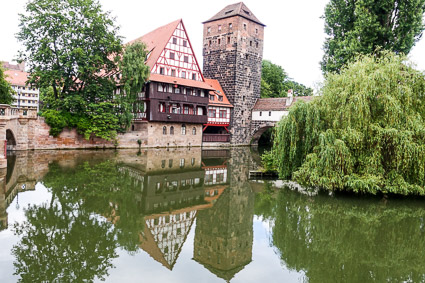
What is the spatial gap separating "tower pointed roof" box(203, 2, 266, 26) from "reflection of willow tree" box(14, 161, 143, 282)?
3073 centimetres

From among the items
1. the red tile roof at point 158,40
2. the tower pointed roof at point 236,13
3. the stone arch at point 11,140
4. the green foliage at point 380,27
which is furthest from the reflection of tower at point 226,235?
the tower pointed roof at point 236,13

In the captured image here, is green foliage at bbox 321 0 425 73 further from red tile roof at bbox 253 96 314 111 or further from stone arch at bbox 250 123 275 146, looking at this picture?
stone arch at bbox 250 123 275 146

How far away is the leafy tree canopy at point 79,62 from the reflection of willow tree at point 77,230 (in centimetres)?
1495

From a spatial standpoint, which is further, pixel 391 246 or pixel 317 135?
pixel 317 135

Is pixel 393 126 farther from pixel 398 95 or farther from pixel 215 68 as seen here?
pixel 215 68

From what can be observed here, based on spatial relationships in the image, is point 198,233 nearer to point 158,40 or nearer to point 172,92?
point 172,92

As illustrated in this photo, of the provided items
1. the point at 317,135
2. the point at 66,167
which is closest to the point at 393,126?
the point at 317,135

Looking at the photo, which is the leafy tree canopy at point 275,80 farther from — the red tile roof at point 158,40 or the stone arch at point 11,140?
the stone arch at point 11,140

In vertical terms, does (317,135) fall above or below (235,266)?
above

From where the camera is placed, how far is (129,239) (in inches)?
320

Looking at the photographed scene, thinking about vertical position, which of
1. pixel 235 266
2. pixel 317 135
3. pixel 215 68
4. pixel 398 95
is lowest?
pixel 235 266

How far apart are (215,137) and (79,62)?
17.1m

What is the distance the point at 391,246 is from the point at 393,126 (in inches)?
221

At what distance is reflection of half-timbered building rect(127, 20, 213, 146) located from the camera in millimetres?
31875
